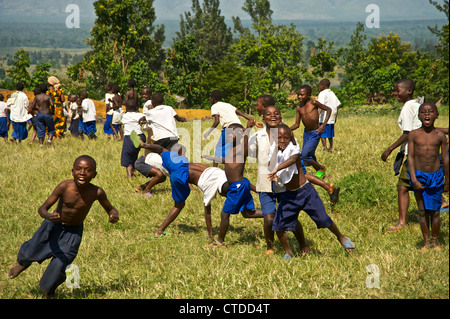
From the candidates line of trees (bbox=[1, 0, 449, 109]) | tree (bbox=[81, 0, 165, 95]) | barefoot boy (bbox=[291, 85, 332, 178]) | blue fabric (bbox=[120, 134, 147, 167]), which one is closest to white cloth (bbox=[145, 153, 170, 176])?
blue fabric (bbox=[120, 134, 147, 167])

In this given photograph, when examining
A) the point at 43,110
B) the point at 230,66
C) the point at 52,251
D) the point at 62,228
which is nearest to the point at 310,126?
the point at 62,228

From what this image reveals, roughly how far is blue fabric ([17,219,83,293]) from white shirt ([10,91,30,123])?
10.2 m

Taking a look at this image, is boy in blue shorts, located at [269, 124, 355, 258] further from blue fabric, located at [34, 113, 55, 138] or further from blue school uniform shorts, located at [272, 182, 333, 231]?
blue fabric, located at [34, 113, 55, 138]

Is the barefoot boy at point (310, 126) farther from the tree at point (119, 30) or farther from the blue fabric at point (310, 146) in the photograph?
the tree at point (119, 30)

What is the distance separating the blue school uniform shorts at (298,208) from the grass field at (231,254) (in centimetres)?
39

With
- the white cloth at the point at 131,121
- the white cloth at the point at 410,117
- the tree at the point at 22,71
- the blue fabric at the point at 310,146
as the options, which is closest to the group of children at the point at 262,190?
the white cloth at the point at 410,117

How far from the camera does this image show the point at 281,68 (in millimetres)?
41844

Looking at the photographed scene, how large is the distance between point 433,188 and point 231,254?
2412mm

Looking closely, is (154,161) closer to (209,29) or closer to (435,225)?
(435,225)

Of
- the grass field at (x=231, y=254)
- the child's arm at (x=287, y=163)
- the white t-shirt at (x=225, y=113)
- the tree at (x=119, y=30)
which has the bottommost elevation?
the grass field at (x=231, y=254)

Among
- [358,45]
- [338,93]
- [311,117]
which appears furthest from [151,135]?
[358,45]

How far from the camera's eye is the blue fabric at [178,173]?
6.35 meters

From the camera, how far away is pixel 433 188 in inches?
211

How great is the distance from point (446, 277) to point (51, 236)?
3.67 m
